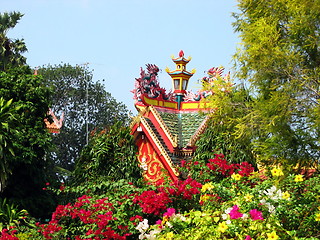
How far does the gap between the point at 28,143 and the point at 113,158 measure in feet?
10.1

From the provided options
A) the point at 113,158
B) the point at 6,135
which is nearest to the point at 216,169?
the point at 113,158

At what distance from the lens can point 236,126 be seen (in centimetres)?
1798

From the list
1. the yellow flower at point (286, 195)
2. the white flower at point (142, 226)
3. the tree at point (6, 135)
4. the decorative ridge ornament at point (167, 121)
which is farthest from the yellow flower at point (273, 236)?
the decorative ridge ornament at point (167, 121)

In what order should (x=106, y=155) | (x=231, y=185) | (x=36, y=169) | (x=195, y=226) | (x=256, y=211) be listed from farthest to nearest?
(x=36, y=169) → (x=106, y=155) → (x=231, y=185) → (x=195, y=226) → (x=256, y=211)

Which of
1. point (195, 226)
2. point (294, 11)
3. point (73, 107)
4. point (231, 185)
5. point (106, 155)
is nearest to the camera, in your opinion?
point (195, 226)

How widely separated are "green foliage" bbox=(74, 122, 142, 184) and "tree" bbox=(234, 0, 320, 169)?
144 inches

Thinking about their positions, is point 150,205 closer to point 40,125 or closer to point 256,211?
point 256,211

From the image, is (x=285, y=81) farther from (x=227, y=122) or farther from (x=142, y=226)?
(x=142, y=226)

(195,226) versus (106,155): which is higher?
(106,155)

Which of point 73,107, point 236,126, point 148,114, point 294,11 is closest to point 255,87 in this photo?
point 236,126

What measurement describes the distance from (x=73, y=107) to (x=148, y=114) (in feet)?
76.4

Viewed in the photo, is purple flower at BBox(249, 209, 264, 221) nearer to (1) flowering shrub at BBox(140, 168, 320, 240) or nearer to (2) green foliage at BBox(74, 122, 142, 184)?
(1) flowering shrub at BBox(140, 168, 320, 240)

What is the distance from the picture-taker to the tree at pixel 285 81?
1689 centimetres

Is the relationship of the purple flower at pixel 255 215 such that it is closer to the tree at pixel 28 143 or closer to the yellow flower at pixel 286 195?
the yellow flower at pixel 286 195
